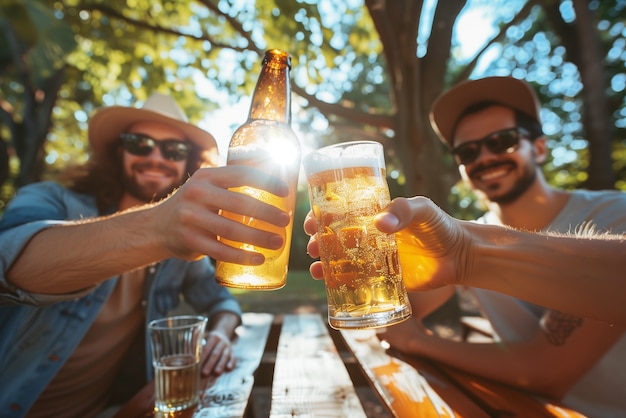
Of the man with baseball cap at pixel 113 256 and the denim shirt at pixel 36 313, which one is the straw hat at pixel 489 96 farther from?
the denim shirt at pixel 36 313

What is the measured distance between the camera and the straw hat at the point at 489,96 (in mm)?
2494

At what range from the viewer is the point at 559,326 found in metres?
1.58

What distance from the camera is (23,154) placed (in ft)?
25.6

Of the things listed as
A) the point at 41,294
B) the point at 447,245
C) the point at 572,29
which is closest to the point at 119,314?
the point at 41,294

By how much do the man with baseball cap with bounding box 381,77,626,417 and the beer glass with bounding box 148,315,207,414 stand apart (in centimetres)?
101

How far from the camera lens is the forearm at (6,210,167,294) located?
3.99ft

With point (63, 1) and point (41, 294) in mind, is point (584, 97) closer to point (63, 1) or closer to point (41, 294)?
point (41, 294)

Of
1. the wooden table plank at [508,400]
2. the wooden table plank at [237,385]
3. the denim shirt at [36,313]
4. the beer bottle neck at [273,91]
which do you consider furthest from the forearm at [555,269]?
the denim shirt at [36,313]

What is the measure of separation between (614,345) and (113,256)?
7.25 ft

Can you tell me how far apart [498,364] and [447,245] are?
28.9 inches

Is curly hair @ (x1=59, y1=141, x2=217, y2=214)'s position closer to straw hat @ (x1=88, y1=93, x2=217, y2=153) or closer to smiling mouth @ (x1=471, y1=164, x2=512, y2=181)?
straw hat @ (x1=88, y1=93, x2=217, y2=153)

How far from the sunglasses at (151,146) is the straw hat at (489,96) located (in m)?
1.95

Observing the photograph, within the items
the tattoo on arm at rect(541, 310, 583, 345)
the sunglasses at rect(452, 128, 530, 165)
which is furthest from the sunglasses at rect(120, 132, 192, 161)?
the tattoo on arm at rect(541, 310, 583, 345)

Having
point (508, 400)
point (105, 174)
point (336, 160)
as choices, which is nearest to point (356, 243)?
point (336, 160)
